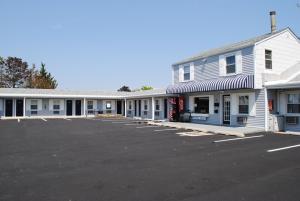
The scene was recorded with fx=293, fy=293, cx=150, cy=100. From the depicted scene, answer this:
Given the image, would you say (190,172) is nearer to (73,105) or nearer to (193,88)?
(193,88)

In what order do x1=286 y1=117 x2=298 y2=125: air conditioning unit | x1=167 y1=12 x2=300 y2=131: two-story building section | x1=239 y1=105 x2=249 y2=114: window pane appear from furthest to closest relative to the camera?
x1=239 y1=105 x2=249 y2=114: window pane, x1=167 y1=12 x2=300 y2=131: two-story building section, x1=286 y1=117 x2=298 y2=125: air conditioning unit

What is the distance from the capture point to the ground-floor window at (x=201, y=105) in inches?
930

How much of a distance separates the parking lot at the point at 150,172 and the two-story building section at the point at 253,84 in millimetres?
6361

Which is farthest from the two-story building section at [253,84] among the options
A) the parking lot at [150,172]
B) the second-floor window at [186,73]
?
the parking lot at [150,172]

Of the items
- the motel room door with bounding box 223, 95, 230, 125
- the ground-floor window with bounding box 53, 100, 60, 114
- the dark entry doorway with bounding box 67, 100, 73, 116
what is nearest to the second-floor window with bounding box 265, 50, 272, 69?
the motel room door with bounding box 223, 95, 230, 125

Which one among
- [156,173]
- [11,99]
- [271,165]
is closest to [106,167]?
[156,173]

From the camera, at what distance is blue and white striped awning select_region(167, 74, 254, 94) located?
18.5m

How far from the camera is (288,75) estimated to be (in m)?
20.2

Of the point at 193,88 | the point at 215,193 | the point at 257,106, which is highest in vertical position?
the point at 193,88

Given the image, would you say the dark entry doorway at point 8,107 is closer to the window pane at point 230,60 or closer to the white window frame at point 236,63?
the white window frame at point 236,63

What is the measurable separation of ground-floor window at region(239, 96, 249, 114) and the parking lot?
7.54 meters

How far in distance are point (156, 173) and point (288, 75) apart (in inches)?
634

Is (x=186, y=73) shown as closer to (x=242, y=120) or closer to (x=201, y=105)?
(x=201, y=105)

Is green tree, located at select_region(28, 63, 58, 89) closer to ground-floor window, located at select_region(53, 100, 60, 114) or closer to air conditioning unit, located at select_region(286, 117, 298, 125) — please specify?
ground-floor window, located at select_region(53, 100, 60, 114)
